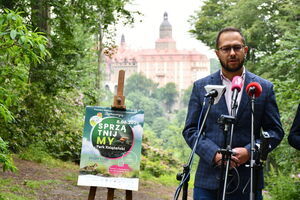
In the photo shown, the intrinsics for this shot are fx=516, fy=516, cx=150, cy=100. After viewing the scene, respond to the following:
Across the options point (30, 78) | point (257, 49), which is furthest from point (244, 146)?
point (257, 49)

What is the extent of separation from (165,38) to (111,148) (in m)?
145

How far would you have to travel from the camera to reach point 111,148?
18.4ft

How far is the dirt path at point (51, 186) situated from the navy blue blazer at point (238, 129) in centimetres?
460

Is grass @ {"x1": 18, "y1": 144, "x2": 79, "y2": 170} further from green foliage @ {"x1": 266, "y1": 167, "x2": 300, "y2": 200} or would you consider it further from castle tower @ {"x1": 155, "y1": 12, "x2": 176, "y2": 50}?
castle tower @ {"x1": 155, "y1": 12, "x2": 176, "y2": 50}

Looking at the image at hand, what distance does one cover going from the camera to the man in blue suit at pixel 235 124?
281 centimetres

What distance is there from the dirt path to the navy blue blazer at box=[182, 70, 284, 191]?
460 centimetres

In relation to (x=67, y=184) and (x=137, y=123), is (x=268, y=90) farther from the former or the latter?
(x=67, y=184)

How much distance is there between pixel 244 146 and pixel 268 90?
358mm

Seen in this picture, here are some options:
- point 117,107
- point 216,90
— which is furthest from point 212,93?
point 117,107

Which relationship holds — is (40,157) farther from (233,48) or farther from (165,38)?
(165,38)

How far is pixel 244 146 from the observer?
2.83m

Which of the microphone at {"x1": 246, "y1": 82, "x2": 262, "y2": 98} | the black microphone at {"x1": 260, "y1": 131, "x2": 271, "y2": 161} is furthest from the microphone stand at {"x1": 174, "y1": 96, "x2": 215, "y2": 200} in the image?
the black microphone at {"x1": 260, "y1": 131, "x2": 271, "y2": 161}

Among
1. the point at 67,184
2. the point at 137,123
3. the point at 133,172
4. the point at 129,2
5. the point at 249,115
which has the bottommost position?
the point at 67,184

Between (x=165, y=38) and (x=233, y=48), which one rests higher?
(x=165, y=38)
